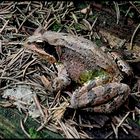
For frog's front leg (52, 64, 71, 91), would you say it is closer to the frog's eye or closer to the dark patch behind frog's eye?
the dark patch behind frog's eye

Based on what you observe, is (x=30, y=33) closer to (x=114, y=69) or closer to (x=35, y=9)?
(x=35, y=9)

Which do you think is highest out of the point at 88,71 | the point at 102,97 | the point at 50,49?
the point at 50,49

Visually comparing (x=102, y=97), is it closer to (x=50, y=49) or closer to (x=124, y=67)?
(x=124, y=67)

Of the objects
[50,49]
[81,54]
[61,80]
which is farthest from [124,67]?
[50,49]

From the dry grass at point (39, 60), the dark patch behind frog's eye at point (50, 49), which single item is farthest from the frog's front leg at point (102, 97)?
the dark patch behind frog's eye at point (50, 49)

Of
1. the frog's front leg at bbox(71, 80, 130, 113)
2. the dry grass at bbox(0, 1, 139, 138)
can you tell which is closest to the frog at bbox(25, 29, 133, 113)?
the frog's front leg at bbox(71, 80, 130, 113)

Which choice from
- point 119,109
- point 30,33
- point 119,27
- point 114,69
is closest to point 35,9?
point 30,33
